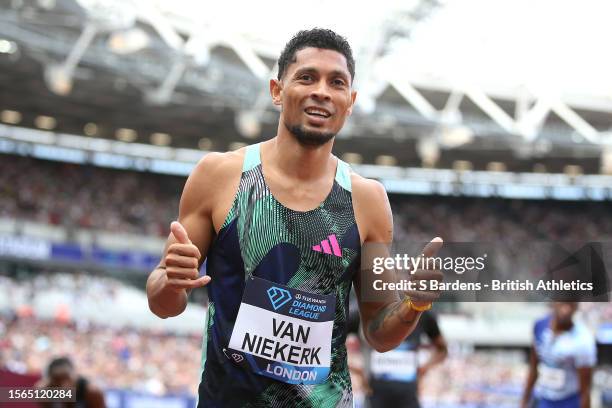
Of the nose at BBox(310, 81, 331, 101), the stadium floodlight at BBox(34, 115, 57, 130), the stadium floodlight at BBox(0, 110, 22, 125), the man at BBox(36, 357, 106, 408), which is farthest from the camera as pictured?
the stadium floodlight at BBox(34, 115, 57, 130)

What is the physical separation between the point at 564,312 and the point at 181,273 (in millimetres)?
4491

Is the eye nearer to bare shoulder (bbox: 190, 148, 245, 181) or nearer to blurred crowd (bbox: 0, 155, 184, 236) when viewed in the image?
bare shoulder (bbox: 190, 148, 245, 181)

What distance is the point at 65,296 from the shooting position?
28.4 meters

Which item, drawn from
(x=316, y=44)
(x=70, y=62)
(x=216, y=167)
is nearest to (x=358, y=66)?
(x=70, y=62)

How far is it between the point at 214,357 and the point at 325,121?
33.5 inches

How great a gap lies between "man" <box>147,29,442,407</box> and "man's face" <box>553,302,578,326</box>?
11.7ft

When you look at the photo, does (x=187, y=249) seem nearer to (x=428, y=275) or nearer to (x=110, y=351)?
(x=428, y=275)

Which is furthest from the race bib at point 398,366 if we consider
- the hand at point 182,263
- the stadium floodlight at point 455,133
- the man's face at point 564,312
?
the stadium floodlight at point 455,133

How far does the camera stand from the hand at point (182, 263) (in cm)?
237

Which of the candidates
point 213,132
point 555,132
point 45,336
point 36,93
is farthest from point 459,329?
point 36,93

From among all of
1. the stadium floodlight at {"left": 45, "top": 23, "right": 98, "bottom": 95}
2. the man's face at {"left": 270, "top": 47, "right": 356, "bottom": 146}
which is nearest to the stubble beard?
the man's face at {"left": 270, "top": 47, "right": 356, "bottom": 146}

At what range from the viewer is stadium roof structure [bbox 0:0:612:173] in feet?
77.3

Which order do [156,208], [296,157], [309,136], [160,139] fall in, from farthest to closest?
[160,139] → [156,208] → [296,157] → [309,136]

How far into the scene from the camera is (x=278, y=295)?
262 centimetres
